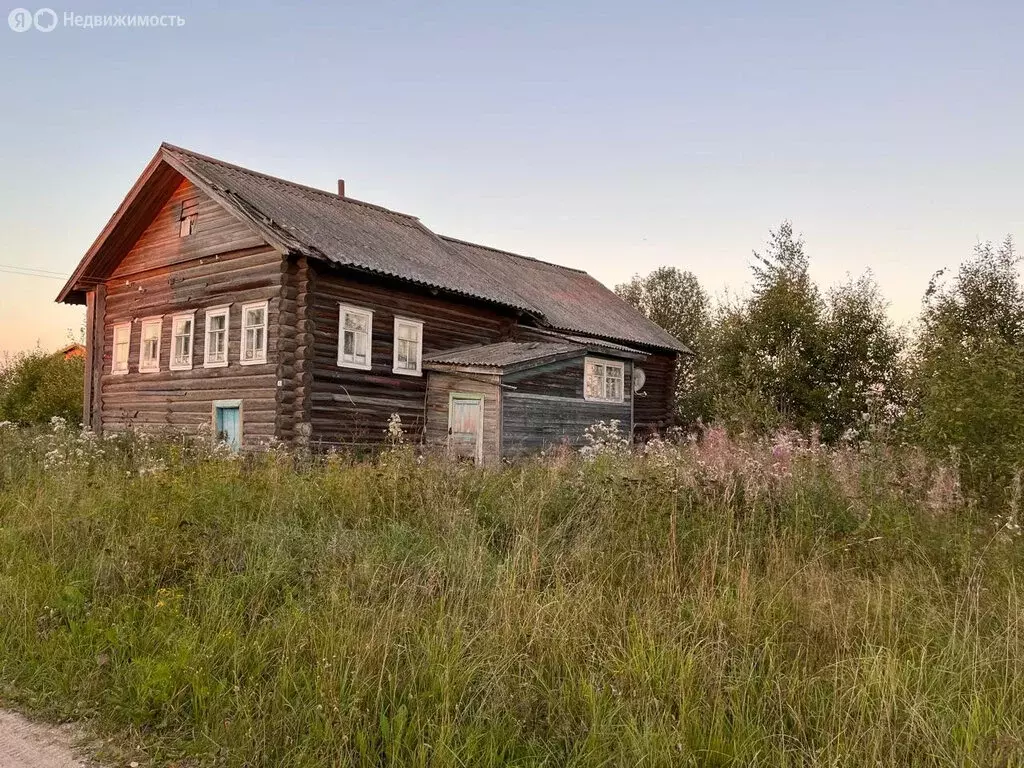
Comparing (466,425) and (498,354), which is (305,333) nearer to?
(466,425)

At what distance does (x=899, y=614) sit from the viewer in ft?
13.1

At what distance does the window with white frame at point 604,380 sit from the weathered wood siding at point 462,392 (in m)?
3.34

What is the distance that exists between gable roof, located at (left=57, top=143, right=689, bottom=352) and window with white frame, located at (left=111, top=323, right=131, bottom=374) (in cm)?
181

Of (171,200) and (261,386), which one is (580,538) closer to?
(261,386)

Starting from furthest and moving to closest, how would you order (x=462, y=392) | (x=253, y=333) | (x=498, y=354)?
(x=498, y=354) → (x=462, y=392) → (x=253, y=333)

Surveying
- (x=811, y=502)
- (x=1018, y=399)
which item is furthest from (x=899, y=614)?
(x=1018, y=399)

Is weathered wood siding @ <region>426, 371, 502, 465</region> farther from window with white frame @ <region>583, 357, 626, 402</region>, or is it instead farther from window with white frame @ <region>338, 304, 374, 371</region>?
window with white frame @ <region>583, 357, 626, 402</region>

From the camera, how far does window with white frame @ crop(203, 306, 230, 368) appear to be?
16641 mm

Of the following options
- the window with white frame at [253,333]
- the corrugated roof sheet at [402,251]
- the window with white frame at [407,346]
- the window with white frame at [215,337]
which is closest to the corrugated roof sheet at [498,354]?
the window with white frame at [407,346]

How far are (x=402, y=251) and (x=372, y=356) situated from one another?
11.7 ft

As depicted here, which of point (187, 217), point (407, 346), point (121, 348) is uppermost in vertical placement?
point (187, 217)

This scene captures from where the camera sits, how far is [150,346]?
18688 mm

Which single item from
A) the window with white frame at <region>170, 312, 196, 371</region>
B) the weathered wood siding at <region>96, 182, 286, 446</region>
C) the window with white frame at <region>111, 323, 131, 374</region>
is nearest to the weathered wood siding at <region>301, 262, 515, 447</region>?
the weathered wood siding at <region>96, 182, 286, 446</region>

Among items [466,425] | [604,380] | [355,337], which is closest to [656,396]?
[604,380]
